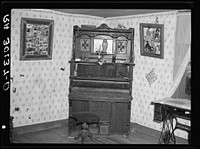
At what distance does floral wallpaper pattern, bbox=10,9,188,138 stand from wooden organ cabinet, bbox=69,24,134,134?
31cm

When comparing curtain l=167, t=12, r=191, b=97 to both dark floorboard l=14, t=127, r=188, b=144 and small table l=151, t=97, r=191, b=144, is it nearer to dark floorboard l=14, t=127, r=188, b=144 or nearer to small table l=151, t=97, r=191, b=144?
small table l=151, t=97, r=191, b=144

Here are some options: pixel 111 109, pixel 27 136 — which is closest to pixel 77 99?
pixel 111 109

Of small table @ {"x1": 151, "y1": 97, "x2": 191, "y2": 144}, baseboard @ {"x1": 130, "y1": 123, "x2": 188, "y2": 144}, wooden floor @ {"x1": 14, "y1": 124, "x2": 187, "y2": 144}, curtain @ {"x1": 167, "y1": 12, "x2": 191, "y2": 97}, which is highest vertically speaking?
curtain @ {"x1": 167, "y1": 12, "x2": 191, "y2": 97}

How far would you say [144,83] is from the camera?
6895mm

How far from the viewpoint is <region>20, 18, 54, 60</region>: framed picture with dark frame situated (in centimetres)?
628

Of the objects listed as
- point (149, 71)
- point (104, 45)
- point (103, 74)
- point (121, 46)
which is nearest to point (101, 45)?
point (104, 45)

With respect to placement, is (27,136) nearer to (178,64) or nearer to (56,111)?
(56,111)

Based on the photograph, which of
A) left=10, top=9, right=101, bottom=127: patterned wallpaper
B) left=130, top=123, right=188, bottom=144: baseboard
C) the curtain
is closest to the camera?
the curtain

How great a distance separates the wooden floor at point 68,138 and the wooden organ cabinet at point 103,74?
0.23 m

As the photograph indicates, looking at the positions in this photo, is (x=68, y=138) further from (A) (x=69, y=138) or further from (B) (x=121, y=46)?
(B) (x=121, y=46)

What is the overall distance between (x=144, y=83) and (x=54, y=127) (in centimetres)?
229

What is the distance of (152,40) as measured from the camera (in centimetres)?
647

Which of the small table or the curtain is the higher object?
the curtain

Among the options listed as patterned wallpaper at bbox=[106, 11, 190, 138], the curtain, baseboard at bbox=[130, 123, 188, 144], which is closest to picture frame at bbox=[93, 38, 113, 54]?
patterned wallpaper at bbox=[106, 11, 190, 138]
